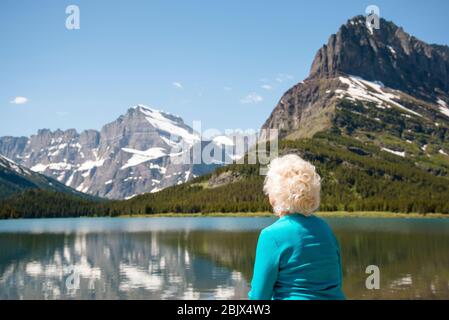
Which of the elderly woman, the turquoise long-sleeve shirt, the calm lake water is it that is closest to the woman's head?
the elderly woman

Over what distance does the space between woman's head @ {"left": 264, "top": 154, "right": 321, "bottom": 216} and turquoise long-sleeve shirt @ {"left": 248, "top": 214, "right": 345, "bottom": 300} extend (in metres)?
0.18

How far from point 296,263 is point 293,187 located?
3.55 feet

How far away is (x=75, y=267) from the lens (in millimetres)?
63781

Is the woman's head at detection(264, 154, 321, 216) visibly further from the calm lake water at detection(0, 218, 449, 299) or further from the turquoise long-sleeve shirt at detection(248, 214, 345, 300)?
the calm lake water at detection(0, 218, 449, 299)

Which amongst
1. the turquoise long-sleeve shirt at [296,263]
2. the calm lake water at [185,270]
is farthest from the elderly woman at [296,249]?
the calm lake water at [185,270]

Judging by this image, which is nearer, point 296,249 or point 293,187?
point 296,249

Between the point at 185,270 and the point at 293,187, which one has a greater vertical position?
the point at 293,187

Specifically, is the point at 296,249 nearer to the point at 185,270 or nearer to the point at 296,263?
the point at 296,263

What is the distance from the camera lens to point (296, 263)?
6812 millimetres

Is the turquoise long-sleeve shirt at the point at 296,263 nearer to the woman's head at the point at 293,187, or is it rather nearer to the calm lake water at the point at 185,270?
the woman's head at the point at 293,187

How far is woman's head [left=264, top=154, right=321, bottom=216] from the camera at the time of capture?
23.7ft

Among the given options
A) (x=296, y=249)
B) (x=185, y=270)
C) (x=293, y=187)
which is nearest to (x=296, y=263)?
(x=296, y=249)

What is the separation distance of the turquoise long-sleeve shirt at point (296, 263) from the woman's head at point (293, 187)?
0.18 m
